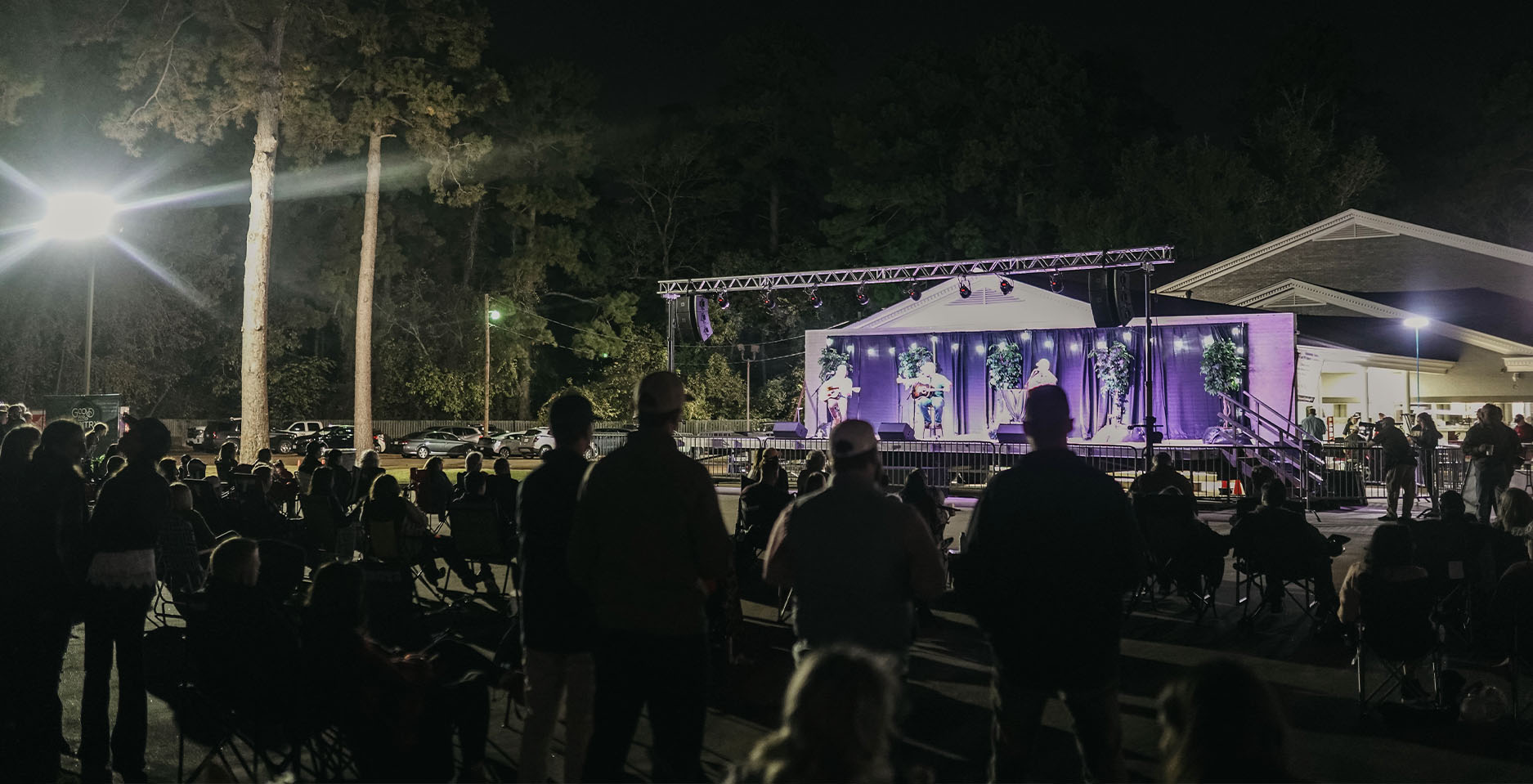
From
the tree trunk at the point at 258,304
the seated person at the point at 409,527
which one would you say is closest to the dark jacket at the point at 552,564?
the seated person at the point at 409,527

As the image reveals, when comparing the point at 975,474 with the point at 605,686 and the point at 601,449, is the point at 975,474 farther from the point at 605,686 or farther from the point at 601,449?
the point at 605,686

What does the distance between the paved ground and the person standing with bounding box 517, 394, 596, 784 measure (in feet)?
3.07

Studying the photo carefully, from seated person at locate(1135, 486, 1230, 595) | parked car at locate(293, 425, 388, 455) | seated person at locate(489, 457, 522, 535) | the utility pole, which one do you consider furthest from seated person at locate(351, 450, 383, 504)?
the utility pole

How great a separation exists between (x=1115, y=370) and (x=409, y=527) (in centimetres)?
1904

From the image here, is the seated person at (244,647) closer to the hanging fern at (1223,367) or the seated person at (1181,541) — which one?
the seated person at (1181,541)

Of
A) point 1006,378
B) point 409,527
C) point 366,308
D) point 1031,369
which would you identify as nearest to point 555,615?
point 409,527

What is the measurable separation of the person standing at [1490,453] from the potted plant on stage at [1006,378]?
42.5ft

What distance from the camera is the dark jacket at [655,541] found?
3.46 metres

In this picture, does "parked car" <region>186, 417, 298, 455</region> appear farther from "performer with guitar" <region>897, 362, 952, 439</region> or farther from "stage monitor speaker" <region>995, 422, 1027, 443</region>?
"stage monitor speaker" <region>995, 422, 1027, 443</region>

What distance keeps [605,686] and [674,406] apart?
888 mm

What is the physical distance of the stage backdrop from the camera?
23.5 meters

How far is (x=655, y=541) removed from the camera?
11.4 feet

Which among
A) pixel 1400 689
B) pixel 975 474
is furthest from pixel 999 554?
pixel 975 474

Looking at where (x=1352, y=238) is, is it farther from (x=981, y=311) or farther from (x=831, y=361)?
(x=831, y=361)
